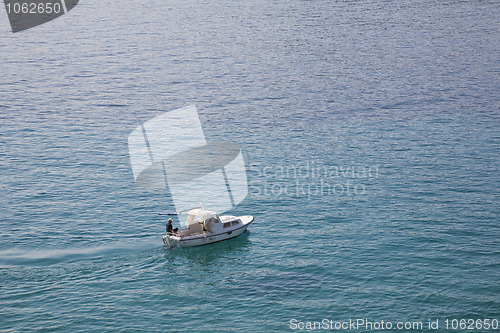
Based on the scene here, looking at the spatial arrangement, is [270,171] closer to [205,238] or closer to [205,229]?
[205,229]

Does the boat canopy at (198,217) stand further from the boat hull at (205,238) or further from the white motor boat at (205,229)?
the boat hull at (205,238)

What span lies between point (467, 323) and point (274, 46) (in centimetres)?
10830

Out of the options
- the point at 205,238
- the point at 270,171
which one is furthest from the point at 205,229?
the point at 270,171

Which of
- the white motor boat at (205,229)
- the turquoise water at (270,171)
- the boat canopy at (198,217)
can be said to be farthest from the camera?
the boat canopy at (198,217)

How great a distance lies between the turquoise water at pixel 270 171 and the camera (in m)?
55.0

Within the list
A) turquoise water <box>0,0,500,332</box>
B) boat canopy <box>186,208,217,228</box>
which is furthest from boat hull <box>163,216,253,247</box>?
boat canopy <box>186,208,217,228</box>

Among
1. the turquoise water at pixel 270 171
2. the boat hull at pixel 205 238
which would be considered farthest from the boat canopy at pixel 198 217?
the turquoise water at pixel 270 171

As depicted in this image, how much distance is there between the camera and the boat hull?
209ft

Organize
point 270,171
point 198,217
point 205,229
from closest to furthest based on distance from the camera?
1. point 205,229
2. point 198,217
3. point 270,171

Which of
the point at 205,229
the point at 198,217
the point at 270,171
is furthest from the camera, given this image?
the point at 270,171

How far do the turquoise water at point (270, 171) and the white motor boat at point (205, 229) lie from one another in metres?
0.98

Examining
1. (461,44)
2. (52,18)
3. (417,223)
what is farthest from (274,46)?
(417,223)

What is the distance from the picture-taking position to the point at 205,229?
6550cm

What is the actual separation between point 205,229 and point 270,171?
22.4m
